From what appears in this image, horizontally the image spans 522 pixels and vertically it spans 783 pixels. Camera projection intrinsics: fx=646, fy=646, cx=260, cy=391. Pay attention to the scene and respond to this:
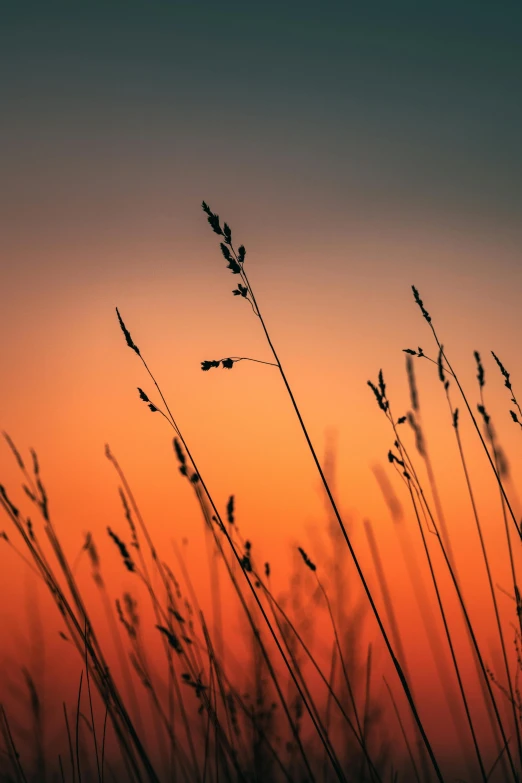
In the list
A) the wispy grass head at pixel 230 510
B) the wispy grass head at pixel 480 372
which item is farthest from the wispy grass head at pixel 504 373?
the wispy grass head at pixel 230 510

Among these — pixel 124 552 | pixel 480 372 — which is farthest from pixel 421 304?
pixel 124 552

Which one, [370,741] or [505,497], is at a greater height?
[505,497]

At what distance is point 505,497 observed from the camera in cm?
214

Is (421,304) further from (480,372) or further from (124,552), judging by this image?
(124,552)

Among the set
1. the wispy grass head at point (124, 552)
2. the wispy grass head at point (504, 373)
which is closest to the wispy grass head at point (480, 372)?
the wispy grass head at point (504, 373)

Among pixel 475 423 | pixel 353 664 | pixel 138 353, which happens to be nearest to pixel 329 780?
pixel 353 664

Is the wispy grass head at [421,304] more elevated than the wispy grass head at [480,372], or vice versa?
the wispy grass head at [421,304]

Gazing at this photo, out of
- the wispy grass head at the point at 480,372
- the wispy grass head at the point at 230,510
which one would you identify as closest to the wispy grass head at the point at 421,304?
the wispy grass head at the point at 480,372

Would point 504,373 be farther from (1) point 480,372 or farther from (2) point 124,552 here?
(2) point 124,552

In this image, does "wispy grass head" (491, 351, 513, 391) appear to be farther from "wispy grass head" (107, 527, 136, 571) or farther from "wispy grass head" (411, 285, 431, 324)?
"wispy grass head" (107, 527, 136, 571)

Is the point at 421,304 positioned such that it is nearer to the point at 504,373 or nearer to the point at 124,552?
the point at 504,373

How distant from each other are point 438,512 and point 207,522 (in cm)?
80

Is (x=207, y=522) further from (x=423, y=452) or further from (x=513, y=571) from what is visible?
(x=513, y=571)

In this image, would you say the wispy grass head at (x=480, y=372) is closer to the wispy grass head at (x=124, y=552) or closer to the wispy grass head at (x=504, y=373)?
the wispy grass head at (x=504, y=373)
